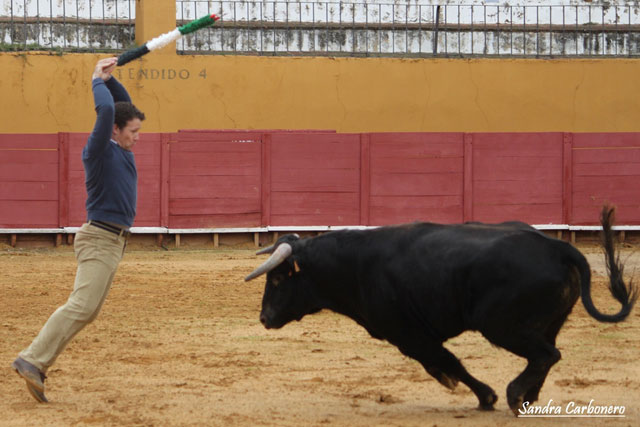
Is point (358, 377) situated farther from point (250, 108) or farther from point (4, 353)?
point (250, 108)

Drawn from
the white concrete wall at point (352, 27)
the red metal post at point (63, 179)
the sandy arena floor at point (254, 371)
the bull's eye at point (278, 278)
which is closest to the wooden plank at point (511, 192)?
the white concrete wall at point (352, 27)

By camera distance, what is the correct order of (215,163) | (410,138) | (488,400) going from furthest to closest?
(410,138), (215,163), (488,400)

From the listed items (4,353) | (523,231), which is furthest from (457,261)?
(4,353)

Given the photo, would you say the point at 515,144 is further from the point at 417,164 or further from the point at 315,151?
the point at 315,151

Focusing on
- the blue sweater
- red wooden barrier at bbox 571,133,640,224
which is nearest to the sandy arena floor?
the blue sweater

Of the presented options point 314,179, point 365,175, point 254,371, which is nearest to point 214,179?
point 314,179

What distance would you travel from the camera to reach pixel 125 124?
484cm

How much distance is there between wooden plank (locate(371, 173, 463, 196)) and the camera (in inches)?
603

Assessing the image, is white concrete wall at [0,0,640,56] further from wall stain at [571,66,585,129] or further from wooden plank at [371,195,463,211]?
wooden plank at [371,195,463,211]

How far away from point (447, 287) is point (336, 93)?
36.6ft

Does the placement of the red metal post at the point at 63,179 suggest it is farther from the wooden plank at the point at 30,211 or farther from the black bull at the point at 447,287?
the black bull at the point at 447,287

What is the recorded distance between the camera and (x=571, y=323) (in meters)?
7.66

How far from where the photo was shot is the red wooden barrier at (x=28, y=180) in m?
14.5

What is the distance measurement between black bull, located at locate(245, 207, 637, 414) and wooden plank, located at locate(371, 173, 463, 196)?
10195 millimetres
